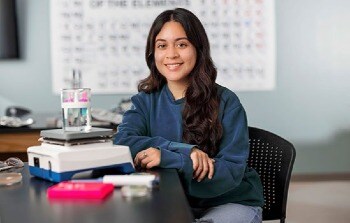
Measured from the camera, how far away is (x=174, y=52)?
1.63 meters

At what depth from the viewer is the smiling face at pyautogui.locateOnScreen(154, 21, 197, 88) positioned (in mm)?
1628

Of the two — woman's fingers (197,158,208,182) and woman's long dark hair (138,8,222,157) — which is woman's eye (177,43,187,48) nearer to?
woman's long dark hair (138,8,222,157)

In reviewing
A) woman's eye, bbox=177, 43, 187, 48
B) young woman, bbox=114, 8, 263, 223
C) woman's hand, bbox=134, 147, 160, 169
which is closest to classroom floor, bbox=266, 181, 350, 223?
young woman, bbox=114, 8, 263, 223

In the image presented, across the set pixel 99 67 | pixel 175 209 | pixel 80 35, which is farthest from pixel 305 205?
pixel 175 209

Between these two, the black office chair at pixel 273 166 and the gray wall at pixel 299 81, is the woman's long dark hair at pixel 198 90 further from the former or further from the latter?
the gray wall at pixel 299 81

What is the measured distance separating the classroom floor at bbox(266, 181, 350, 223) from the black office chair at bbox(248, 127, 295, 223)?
1400mm

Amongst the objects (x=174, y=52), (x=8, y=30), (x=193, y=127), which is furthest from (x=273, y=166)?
(x=8, y=30)

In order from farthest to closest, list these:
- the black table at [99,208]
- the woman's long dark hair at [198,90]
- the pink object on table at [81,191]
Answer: the woman's long dark hair at [198,90], the pink object on table at [81,191], the black table at [99,208]

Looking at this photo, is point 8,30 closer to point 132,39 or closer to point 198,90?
point 132,39

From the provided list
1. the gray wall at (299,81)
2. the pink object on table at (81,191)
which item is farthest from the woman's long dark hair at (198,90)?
the gray wall at (299,81)

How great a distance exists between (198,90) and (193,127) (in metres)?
0.13

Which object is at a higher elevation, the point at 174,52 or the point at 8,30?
the point at 8,30

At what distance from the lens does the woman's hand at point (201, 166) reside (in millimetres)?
1386

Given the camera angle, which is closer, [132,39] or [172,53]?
[172,53]
